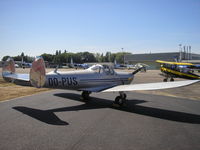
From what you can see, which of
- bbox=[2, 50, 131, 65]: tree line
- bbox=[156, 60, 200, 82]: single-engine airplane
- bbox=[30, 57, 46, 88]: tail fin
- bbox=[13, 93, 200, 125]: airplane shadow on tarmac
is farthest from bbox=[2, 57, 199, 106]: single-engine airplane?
bbox=[2, 50, 131, 65]: tree line

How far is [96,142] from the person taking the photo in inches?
171

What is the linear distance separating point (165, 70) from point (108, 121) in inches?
773

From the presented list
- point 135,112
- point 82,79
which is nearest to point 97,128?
point 135,112

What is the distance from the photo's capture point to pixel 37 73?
6559 mm

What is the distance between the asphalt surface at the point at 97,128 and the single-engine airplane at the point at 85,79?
110 cm

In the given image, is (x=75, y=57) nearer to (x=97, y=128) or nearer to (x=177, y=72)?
(x=177, y=72)

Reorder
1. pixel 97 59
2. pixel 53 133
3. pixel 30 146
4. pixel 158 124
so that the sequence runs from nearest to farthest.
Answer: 1. pixel 30 146
2. pixel 53 133
3. pixel 158 124
4. pixel 97 59

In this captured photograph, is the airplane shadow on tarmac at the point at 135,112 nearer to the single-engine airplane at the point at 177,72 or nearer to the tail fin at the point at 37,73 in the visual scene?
the tail fin at the point at 37,73

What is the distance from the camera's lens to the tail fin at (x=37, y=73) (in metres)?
6.51

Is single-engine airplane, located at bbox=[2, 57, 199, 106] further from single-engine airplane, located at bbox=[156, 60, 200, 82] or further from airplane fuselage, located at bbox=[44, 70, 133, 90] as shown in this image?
single-engine airplane, located at bbox=[156, 60, 200, 82]

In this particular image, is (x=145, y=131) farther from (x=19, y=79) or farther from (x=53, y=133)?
(x=19, y=79)

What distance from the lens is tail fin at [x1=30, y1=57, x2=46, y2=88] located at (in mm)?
6508

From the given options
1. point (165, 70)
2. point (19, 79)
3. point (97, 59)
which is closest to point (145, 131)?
point (19, 79)

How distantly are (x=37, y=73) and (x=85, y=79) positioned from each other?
2.99 m
